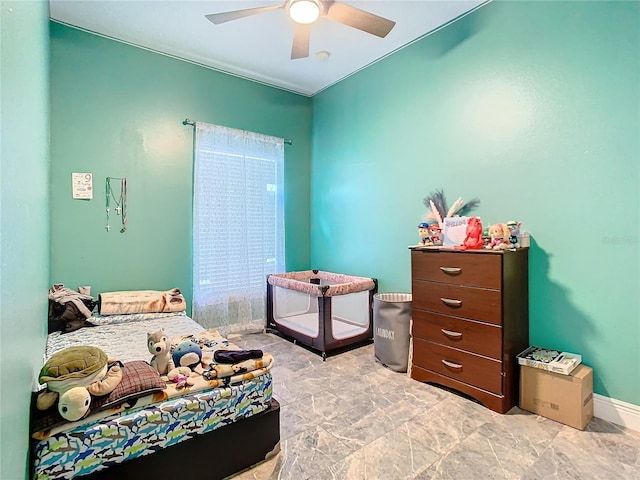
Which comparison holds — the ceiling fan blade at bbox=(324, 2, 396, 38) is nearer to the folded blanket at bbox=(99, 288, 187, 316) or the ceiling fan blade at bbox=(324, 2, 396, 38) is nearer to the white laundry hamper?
the white laundry hamper

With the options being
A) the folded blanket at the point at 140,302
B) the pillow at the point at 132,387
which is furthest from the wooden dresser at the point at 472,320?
the folded blanket at the point at 140,302

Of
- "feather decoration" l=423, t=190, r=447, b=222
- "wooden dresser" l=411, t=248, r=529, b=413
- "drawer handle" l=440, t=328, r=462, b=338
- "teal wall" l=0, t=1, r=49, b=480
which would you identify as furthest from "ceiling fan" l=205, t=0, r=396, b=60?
"drawer handle" l=440, t=328, r=462, b=338

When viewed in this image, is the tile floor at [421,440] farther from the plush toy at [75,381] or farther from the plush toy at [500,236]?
the plush toy at [500,236]

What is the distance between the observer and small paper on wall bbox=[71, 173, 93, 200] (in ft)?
9.27

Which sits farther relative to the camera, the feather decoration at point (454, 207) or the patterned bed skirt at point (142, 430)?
the feather decoration at point (454, 207)

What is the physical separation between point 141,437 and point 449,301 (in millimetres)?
1914

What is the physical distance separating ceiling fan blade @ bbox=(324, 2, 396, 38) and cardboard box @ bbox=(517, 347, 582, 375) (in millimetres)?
2251

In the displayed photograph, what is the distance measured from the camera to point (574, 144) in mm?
2102

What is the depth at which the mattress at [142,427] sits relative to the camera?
3.90ft

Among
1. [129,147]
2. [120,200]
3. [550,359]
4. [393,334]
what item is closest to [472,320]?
[550,359]

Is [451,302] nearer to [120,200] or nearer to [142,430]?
[142,430]

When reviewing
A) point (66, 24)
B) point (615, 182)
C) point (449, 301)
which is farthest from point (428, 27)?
point (66, 24)

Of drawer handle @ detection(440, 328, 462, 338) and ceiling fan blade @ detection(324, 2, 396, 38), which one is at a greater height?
ceiling fan blade @ detection(324, 2, 396, 38)

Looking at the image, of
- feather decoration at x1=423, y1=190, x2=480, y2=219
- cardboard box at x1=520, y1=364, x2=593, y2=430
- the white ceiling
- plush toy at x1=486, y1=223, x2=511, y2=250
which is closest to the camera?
cardboard box at x1=520, y1=364, x2=593, y2=430
